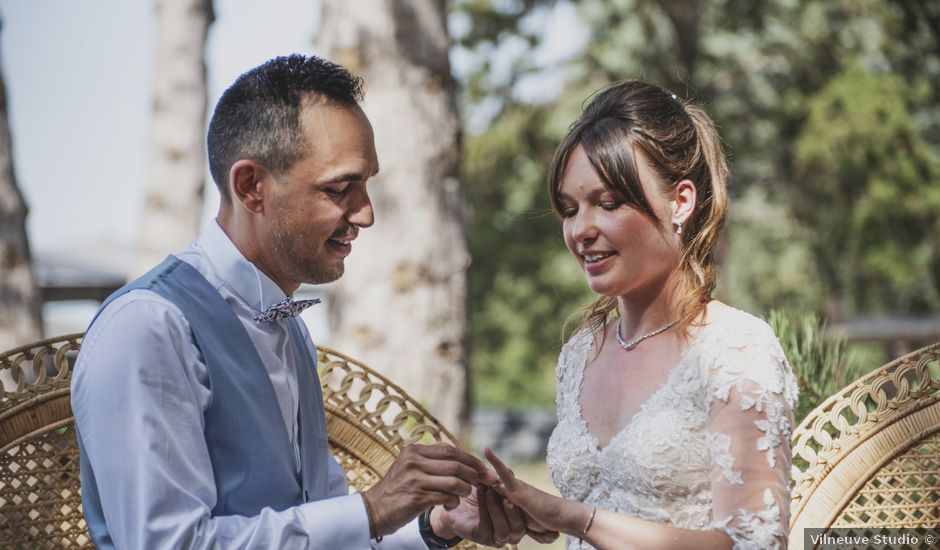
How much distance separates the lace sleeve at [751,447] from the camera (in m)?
2.22

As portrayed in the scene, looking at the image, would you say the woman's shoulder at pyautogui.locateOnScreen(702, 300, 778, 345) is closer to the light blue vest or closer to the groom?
the groom

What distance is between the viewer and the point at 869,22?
1423 cm

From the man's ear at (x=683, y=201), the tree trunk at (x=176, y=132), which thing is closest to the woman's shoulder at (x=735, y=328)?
the man's ear at (x=683, y=201)

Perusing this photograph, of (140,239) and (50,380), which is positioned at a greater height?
(140,239)

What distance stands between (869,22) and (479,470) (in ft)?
44.9

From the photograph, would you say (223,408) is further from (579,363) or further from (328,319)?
(328,319)

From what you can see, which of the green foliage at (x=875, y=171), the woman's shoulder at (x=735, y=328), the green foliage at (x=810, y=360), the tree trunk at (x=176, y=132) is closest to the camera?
the woman's shoulder at (x=735, y=328)

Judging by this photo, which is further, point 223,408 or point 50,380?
point 50,380

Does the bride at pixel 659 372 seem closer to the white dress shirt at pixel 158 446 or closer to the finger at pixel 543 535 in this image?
the finger at pixel 543 535

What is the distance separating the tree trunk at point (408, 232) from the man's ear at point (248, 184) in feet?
8.32

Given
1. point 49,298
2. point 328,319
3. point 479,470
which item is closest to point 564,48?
point 49,298

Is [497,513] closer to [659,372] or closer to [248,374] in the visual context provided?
[659,372]

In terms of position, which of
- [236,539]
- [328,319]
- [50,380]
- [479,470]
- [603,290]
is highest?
[328,319]

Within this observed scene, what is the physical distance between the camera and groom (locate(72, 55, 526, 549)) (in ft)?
6.68
